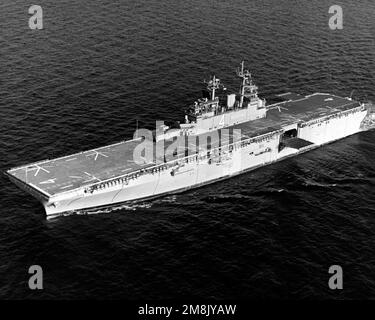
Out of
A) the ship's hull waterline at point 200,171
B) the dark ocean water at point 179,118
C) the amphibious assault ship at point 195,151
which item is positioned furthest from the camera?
the amphibious assault ship at point 195,151

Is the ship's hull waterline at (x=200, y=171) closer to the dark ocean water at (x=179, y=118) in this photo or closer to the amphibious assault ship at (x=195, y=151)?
the amphibious assault ship at (x=195, y=151)

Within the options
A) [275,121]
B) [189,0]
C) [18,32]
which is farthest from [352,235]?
[189,0]

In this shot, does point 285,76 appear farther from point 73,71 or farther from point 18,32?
point 18,32

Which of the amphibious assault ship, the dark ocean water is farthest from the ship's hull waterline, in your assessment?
the dark ocean water

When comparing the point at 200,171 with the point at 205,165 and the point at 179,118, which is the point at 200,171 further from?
the point at 179,118

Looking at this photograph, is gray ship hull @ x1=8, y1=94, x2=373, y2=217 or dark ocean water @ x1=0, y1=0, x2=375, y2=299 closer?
dark ocean water @ x1=0, y1=0, x2=375, y2=299

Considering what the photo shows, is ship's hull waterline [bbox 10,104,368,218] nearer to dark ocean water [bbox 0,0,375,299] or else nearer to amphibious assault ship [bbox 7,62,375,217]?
amphibious assault ship [bbox 7,62,375,217]

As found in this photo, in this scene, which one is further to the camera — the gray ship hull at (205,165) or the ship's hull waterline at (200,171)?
the ship's hull waterline at (200,171)

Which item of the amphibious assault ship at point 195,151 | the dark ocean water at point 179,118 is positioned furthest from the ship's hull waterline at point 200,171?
the dark ocean water at point 179,118
